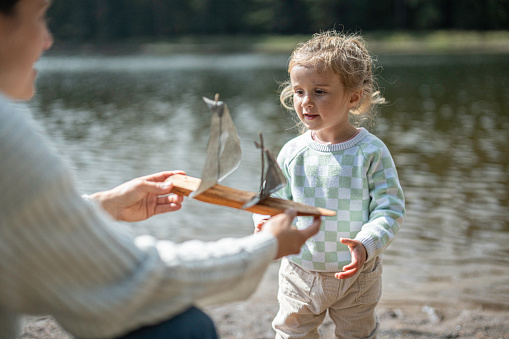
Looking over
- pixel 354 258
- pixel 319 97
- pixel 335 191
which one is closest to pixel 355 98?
pixel 319 97

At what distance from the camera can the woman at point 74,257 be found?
114 cm

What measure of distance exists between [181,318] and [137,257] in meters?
0.22

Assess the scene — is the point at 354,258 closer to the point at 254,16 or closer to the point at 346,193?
the point at 346,193

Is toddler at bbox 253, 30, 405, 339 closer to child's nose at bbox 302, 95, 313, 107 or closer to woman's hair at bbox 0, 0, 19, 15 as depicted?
child's nose at bbox 302, 95, 313, 107

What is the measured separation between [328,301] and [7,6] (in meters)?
1.46

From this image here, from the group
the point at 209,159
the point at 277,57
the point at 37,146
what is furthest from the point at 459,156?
the point at 277,57

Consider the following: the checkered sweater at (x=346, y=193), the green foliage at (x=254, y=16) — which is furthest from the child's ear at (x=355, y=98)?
the green foliage at (x=254, y=16)

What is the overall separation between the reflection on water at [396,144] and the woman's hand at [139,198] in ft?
8.33

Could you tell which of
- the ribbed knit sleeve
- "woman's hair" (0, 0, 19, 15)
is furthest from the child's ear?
"woman's hair" (0, 0, 19, 15)

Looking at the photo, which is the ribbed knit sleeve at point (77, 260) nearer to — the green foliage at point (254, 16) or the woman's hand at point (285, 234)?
the woman's hand at point (285, 234)

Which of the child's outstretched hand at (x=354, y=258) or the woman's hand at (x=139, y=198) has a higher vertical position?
the woman's hand at (x=139, y=198)

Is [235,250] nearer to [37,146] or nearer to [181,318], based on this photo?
[181,318]

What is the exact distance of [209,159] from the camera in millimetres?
1717

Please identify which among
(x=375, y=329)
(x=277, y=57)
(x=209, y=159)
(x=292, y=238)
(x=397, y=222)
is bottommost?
(x=277, y=57)
